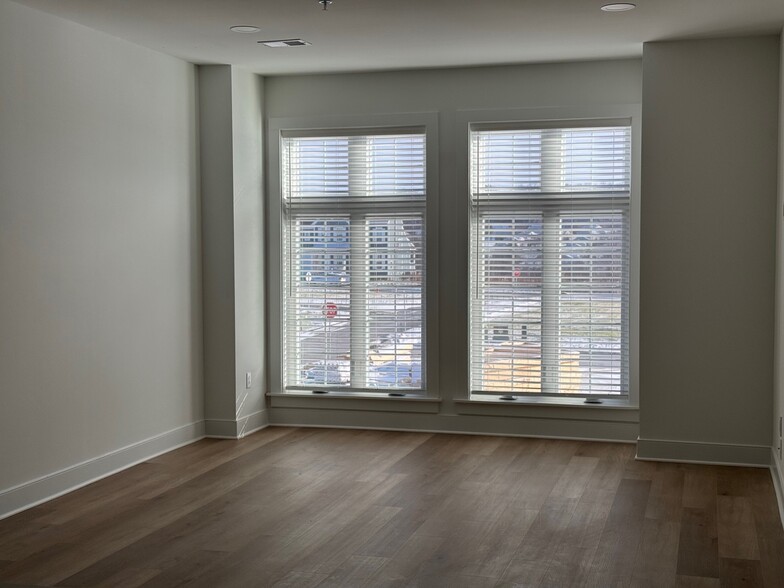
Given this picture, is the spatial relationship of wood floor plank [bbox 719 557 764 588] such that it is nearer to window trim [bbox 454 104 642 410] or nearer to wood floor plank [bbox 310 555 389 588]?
wood floor plank [bbox 310 555 389 588]

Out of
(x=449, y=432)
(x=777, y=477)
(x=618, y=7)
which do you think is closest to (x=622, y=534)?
(x=777, y=477)

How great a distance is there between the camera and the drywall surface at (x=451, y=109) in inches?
242

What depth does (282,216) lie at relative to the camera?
6.72m

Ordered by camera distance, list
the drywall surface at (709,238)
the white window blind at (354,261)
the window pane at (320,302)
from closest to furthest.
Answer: the drywall surface at (709,238) → the white window blind at (354,261) → the window pane at (320,302)

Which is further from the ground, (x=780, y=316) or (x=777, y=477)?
(x=780, y=316)

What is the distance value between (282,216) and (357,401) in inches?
56.3

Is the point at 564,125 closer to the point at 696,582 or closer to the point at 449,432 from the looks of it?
the point at 449,432

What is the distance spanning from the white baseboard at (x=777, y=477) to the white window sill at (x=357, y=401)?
2194 millimetres

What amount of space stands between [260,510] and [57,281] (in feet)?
5.18

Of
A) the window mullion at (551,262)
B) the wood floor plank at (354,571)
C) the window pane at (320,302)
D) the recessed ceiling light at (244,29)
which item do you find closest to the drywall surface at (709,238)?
the window mullion at (551,262)

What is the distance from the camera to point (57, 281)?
189 inches

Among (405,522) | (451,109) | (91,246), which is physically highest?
(451,109)

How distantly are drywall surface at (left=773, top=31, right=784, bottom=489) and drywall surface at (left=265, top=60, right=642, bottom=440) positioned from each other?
1033 millimetres

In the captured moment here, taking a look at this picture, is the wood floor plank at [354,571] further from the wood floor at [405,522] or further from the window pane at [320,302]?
the window pane at [320,302]
